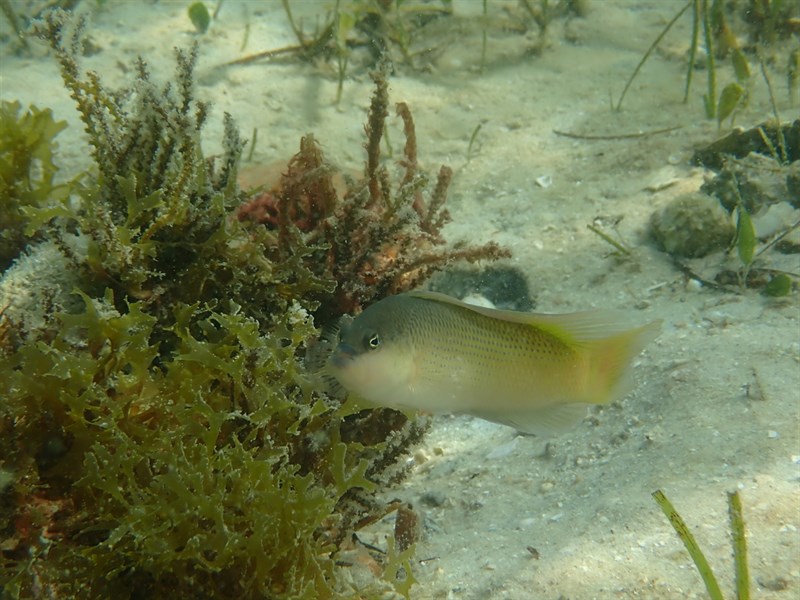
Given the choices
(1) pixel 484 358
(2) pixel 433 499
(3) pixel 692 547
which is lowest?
(2) pixel 433 499

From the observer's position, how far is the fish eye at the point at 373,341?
1944 mm

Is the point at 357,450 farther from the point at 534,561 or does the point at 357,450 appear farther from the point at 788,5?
the point at 788,5

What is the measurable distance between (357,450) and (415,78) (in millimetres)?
5693

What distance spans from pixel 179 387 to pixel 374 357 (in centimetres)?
101

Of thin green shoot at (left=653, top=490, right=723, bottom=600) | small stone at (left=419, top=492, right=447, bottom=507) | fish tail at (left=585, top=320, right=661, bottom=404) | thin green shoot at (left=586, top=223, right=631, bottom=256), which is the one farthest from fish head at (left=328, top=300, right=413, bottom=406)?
thin green shoot at (left=586, top=223, right=631, bottom=256)

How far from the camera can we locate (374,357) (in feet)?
6.38

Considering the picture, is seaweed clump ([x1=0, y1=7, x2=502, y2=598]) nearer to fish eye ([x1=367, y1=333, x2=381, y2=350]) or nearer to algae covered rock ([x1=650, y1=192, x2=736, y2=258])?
fish eye ([x1=367, y1=333, x2=381, y2=350])

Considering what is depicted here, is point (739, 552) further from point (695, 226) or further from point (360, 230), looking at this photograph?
point (695, 226)

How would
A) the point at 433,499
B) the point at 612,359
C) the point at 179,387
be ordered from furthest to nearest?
1. the point at 433,499
2. the point at 179,387
3. the point at 612,359

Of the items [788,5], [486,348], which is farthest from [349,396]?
[788,5]

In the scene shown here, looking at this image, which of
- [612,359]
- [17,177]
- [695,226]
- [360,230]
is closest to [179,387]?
[360,230]

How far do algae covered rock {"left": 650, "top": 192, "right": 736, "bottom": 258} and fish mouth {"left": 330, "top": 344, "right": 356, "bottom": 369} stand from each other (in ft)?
11.5

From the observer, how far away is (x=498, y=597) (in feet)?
7.70

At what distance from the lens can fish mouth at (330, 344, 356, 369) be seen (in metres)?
1.93
